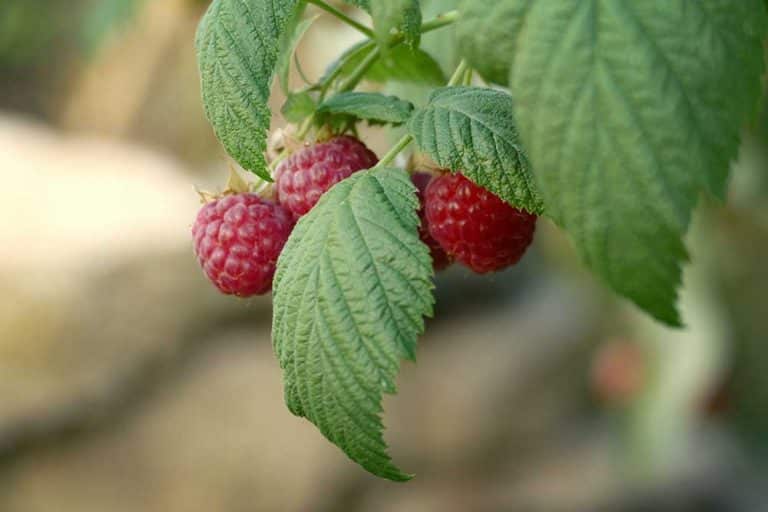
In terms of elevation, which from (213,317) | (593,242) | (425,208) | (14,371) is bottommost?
(213,317)

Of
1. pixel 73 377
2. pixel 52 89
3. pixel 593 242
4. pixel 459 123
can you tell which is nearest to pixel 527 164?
pixel 459 123

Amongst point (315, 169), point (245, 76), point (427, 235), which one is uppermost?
point (245, 76)

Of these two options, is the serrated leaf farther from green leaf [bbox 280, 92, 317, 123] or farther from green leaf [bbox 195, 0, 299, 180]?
green leaf [bbox 280, 92, 317, 123]

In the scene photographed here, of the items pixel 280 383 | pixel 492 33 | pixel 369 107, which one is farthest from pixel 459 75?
pixel 280 383

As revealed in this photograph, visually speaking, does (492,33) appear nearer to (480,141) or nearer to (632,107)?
(632,107)

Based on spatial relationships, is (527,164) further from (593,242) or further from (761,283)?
(761,283)

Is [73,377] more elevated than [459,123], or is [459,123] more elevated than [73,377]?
[459,123]
